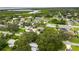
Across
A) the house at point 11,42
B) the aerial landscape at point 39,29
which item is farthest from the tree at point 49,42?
the house at point 11,42

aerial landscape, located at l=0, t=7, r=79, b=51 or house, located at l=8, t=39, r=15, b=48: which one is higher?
aerial landscape, located at l=0, t=7, r=79, b=51

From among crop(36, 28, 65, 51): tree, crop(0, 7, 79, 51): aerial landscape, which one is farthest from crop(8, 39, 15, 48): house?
crop(36, 28, 65, 51): tree

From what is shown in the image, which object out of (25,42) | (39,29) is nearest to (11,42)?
(25,42)

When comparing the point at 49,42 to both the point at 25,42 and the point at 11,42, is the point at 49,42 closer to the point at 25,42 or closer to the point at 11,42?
the point at 25,42

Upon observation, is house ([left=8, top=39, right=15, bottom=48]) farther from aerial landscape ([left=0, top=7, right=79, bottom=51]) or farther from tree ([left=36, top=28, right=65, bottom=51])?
tree ([left=36, top=28, right=65, bottom=51])
